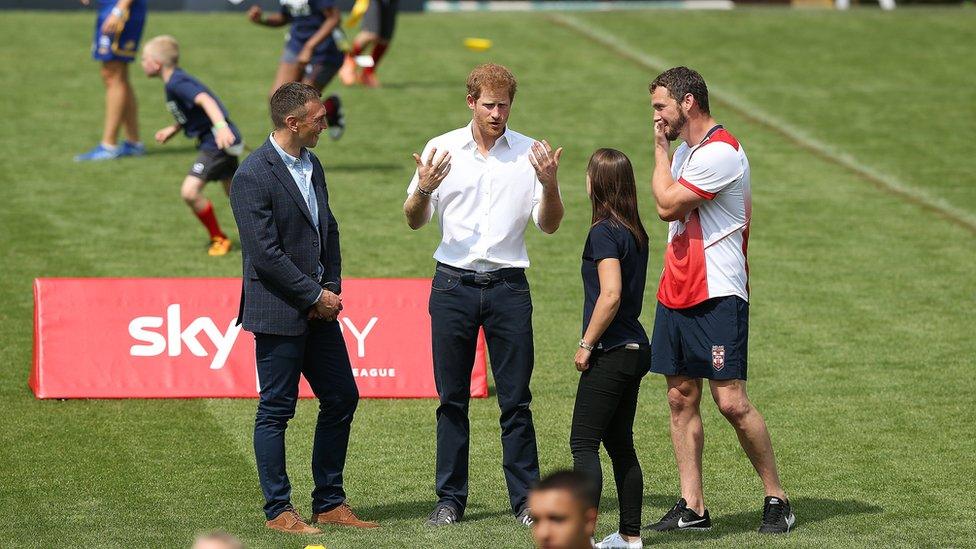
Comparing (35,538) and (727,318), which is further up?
(727,318)

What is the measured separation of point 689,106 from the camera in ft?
22.6

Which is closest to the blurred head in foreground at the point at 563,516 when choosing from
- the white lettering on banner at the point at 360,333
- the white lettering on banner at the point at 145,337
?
the white lettering on banner at the point at 360,333

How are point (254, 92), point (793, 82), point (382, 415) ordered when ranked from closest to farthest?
1. point (382, 415)
2. point (254, 92)
3. point (793, 82)

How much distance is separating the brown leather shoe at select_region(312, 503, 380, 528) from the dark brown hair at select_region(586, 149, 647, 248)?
1.94 meters

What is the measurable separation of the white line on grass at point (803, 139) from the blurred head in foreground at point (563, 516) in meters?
11.0

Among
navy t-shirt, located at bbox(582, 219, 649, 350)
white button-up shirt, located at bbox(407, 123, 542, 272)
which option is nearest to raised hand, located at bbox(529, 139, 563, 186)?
white button-up shirt, located at bbox(407, 123, 542, 272)

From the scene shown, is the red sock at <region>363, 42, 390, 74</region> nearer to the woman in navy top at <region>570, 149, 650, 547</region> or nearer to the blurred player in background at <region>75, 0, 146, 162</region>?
the blurred player in background at <region>75, 0, 146, 162</region>

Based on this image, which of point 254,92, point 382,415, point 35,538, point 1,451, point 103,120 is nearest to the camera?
point 35,538

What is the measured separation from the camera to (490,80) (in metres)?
6.81

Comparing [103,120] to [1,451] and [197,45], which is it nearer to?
[197,45]

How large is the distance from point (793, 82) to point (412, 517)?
1454 cm

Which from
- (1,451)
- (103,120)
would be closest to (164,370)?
(1,451)

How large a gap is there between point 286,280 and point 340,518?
1287 millimetres

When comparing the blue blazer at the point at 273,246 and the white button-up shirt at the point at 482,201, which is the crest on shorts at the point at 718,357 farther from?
the blue blazer at the point at 273,246
